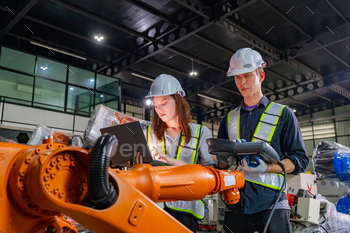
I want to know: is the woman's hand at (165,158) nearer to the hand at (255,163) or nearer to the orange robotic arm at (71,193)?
the hand at (255,163)

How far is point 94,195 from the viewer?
80 cm

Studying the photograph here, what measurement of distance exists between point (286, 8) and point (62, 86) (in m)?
8.96

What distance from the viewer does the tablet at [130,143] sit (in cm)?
207

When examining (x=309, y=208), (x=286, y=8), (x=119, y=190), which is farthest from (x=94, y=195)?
(x=286, y=8)

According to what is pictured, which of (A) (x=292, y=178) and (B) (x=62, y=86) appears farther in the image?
(B) (x=62, y=86)

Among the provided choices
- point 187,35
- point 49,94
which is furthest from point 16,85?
point 187,35

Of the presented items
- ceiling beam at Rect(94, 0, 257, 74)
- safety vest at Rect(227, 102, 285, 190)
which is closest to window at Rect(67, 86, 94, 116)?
ceiling beam at Rect(94, 0, 257, 74)

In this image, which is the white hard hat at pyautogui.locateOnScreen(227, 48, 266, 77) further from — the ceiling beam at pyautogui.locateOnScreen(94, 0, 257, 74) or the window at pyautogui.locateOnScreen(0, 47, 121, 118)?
the window at pyautogui.locateOnScreen(0, 47, 121, 118)

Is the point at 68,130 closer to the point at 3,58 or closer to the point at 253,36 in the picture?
the point at 3,58

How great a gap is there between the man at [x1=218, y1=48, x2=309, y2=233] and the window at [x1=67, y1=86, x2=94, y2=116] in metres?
11.4

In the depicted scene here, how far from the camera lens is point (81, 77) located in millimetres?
12977

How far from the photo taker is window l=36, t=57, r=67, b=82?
11750 millimetres

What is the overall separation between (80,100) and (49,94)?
53.0 inches

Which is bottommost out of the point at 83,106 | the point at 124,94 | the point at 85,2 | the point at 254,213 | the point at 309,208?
the point at 309,208
